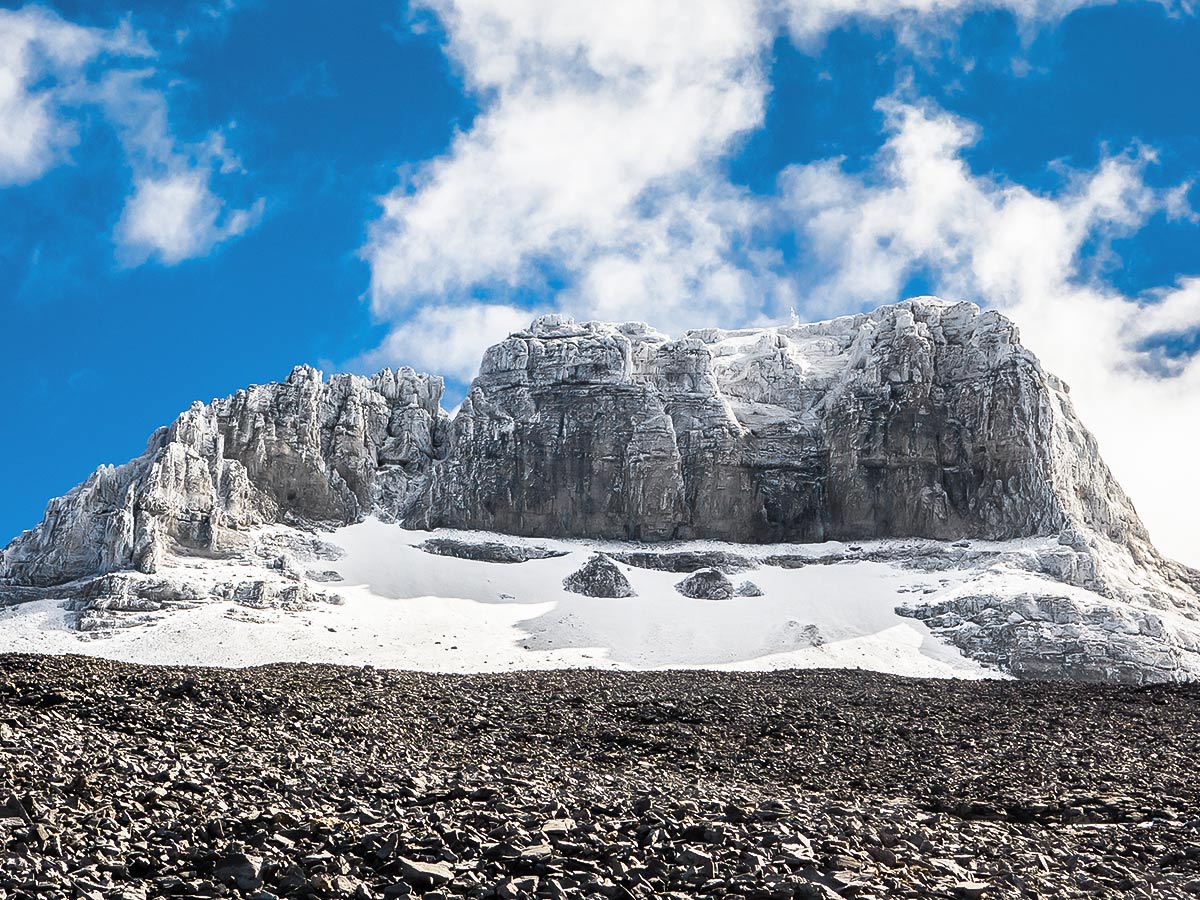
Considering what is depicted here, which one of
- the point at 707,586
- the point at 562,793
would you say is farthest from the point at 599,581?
the point at 562,793

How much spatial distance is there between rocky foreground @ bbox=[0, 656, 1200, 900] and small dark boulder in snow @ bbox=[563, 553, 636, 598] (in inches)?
1514

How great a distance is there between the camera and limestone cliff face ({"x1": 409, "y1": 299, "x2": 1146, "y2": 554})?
260ft

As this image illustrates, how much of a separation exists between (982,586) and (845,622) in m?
9.74

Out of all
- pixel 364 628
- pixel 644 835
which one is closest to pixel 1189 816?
pixel 644 835

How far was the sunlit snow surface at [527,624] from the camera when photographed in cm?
4872

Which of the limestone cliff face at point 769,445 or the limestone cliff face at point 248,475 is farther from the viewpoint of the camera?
the limestone cliff face at point 769,445

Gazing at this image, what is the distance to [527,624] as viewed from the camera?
2282 inches

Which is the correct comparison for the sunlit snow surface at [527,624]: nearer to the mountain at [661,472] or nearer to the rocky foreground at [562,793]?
the mountain at [661,472]

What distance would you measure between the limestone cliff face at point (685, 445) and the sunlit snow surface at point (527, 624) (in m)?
8.29

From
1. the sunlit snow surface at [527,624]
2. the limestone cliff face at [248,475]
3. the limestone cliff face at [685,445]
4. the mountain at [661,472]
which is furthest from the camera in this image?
the limestone cliff face at [685,445]

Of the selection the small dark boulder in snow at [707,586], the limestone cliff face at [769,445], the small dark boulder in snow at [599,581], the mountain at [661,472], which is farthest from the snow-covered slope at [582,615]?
the limestone cliff face at [769,445]

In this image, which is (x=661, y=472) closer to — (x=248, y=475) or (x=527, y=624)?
(x=527, y=624)

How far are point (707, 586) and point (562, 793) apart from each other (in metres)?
53.4

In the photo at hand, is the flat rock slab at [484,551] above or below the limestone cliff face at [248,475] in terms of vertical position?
below
